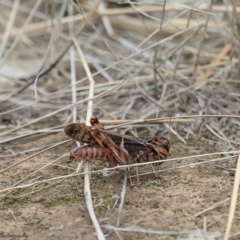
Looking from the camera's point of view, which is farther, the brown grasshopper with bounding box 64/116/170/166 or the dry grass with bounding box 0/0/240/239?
the brown grasshopper with bounding box 64/116/170/166

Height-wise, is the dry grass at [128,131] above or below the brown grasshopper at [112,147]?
below

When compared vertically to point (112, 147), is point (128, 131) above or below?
below

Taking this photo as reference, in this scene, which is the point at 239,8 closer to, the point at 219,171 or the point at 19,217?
the point at 219,171

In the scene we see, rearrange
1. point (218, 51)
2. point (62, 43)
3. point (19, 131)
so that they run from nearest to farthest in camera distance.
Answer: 1. point (19, 131)
2. point (218, 51)
3. point (62, 43)

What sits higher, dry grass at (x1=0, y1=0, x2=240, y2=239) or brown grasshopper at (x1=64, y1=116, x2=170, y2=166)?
brown grasshopper at (x1=64, y1=116, x2=170, y2=166)

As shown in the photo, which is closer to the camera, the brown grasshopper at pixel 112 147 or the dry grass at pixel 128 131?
the dry grass at pixel 128 131

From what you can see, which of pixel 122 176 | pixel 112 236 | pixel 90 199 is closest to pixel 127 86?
pixel 122 176

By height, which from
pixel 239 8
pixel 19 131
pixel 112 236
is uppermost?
pixel 239 8

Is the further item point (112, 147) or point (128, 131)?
point (128, 131)
